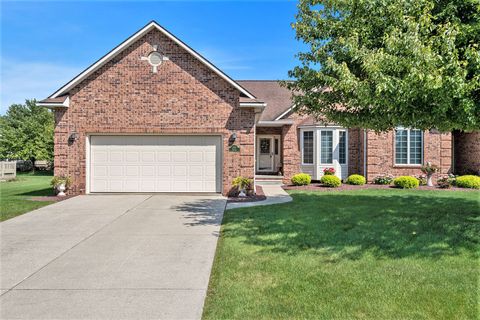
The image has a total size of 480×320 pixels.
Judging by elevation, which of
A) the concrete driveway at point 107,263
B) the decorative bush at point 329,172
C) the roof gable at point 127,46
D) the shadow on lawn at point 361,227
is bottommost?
the concrete driveway at point 107,263

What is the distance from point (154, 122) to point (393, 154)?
12.4 m

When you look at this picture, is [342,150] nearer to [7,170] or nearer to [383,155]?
[383,155]

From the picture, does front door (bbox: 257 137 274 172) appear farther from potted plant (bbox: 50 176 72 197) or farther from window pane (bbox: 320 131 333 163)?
potted plant (bbox: 50 176 72 197)

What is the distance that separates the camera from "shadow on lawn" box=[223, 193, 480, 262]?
5.82 m

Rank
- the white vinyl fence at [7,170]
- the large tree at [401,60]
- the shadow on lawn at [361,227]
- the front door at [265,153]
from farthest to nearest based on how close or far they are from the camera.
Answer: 1. the white vinyl fence at [7,170]
2. the front door at [265,153]
3. the shadow on lawn at [361,227]
4. the large tree at [401,60]

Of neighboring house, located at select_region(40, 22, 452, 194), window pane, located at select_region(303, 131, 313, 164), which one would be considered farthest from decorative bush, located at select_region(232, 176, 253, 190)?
window pane, located at select_region(303, 131, 313, 164)

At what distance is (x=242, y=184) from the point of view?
40.7 feet

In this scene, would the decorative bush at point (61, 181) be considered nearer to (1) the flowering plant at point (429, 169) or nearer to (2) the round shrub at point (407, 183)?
(2) the round shrub at point (407, 183)

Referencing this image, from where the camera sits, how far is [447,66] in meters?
5.42

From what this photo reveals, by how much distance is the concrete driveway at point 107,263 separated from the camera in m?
3.84

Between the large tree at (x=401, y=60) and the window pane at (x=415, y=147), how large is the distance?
10.3 m

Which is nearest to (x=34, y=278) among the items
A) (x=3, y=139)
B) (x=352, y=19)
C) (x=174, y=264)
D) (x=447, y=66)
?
(x=174, y=264)

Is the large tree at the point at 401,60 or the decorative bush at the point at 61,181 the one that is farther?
the decorative bush at the point at 61,181

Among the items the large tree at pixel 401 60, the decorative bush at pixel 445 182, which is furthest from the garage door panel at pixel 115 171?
the decorative bush at pixel 445 182
